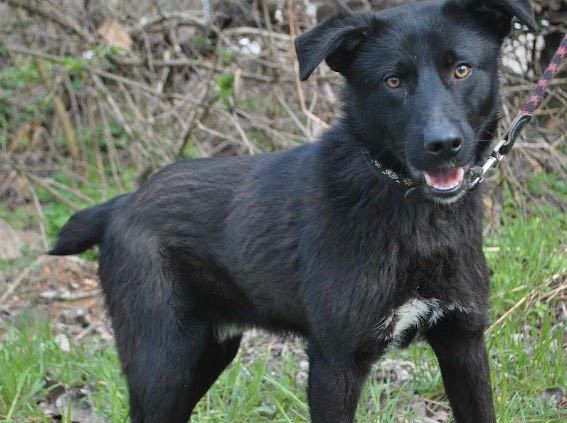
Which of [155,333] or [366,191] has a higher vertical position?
[366,191]

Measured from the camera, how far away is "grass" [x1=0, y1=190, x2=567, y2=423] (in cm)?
366

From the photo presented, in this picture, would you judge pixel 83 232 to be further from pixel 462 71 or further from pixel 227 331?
pixel 462 71

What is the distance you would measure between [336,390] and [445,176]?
0.81 m

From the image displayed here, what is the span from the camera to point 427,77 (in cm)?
275

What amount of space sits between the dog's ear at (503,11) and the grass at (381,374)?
1487 millimetres

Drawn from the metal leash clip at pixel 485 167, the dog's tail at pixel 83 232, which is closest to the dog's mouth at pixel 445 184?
the metal leash clip at pixel 485 167

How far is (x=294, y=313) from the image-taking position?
3.25 meters

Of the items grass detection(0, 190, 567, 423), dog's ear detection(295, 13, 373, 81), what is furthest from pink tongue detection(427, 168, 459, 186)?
grass detection(0, 190, 567, 423)

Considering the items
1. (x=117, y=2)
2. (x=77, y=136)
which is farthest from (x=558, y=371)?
(x=77, y=136)

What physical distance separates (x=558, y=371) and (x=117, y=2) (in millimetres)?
5101

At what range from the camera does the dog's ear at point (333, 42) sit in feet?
9.25

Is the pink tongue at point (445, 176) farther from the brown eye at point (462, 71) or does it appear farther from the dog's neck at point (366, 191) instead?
Answer: the brown eye at point (462, 71)

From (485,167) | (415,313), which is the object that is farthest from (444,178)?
(415,313)

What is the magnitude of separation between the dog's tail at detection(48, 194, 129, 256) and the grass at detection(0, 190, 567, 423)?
71 cm
